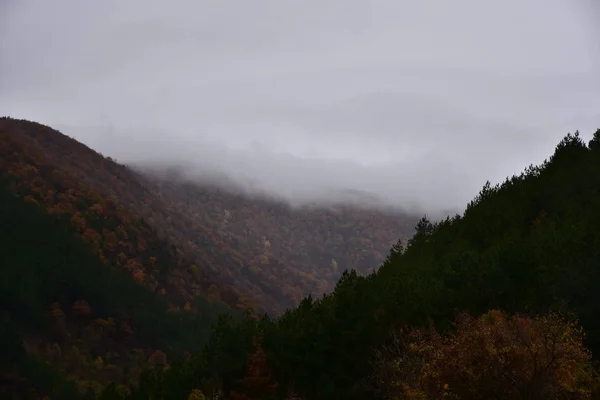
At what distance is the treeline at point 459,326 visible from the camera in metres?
22.1

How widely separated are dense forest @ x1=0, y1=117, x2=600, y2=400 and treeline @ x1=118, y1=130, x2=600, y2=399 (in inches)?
3.1

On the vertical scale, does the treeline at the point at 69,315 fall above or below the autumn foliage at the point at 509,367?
below

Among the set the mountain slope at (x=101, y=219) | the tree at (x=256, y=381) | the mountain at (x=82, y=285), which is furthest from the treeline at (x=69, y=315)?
the tree at (x=256, y=381)

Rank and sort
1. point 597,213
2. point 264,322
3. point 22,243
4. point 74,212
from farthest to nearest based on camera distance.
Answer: point 74,212, point 22,243, point 264,322, point 597,213

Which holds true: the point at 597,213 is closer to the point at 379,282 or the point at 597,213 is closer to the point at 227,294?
the point at 379,282

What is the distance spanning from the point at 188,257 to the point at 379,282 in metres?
119

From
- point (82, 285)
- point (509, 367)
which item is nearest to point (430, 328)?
point (509, 367)

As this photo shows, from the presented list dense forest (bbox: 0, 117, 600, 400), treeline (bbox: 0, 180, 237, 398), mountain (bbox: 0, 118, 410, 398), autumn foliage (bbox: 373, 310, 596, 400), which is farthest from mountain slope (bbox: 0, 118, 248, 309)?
autumn foliage (bbox: 373, 310, 596, 400)

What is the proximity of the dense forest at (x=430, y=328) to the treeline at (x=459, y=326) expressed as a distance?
0.26ft

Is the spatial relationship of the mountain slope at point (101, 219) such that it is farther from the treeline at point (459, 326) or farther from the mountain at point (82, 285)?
the treeline at point (459, 326)

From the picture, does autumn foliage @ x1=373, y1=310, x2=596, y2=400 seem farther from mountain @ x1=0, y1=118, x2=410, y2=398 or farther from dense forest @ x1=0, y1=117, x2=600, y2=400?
mountain @ x1=0, y1=118, x2=410, y2=398

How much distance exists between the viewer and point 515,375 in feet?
69.1

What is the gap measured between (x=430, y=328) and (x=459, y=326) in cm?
408

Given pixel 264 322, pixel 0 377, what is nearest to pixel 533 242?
pixel 264 322
